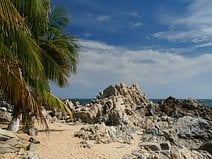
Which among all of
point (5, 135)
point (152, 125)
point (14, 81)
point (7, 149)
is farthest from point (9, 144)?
point (152, 125)

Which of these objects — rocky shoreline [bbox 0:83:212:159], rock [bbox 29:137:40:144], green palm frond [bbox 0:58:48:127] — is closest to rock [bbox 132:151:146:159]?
rocky shoreline [bbox 0:83:212:159]

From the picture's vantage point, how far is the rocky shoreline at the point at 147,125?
19.5 metres

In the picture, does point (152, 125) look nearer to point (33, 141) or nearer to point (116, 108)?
point (116, 108)

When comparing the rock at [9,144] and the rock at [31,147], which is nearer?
the rock at [9,144]

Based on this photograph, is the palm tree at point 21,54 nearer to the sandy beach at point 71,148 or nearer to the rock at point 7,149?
the rock at point 7,149

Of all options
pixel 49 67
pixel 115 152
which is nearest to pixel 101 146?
pixel 115 152

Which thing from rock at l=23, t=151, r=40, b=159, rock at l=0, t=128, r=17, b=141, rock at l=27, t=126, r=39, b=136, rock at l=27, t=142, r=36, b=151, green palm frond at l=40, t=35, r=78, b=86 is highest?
green palm frond at l=40, t=35, r=78, b=86

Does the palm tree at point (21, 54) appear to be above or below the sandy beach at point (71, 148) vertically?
above

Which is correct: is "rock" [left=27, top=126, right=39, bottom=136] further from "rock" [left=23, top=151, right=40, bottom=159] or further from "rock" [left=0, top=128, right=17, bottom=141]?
"rock" [left=23, top=151, right=40, bottom=159]

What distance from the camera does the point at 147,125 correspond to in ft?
84.7

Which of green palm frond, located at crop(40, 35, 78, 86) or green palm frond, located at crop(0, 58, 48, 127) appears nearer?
green palm frond, located at crop(0, 58, 48, 127)

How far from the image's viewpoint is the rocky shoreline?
19484 millimetres

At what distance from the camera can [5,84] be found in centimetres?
1098

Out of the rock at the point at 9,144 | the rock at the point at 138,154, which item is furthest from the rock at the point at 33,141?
the rock at the point at 138,154
